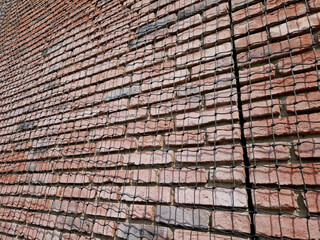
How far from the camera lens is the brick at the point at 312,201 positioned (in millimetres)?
726

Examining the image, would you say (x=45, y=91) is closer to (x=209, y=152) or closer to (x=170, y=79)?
(x=170, y=79)

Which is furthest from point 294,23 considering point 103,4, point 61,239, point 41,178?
point 41,178

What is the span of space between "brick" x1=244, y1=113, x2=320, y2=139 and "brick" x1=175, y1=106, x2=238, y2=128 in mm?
89

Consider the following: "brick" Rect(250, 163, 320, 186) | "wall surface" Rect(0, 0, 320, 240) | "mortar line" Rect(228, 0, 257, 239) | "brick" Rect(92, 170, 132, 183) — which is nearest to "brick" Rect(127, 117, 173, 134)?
"wall surface" Rect(0, 0, 320, 240)

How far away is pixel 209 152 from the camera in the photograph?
0.97m

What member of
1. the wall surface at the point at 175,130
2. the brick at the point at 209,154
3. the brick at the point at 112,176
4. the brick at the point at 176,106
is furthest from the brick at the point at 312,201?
the brick at the point at 112,176

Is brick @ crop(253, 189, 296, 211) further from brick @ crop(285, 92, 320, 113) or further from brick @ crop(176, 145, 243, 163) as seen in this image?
brick @ crop(285, 92, 320, 113)

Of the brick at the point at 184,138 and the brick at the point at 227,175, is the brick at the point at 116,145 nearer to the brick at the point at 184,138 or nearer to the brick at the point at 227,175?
the brick at the point at 184,138

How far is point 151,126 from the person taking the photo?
1.18 m

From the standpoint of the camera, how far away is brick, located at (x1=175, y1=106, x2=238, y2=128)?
98 centimetres

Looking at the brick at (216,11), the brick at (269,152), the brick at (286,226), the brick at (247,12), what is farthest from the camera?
the brick at (216,11)

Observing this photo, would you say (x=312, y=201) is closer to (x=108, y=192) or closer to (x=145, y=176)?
(x=145, y=176)

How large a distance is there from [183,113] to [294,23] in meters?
0.63

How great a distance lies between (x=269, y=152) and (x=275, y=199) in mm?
172
